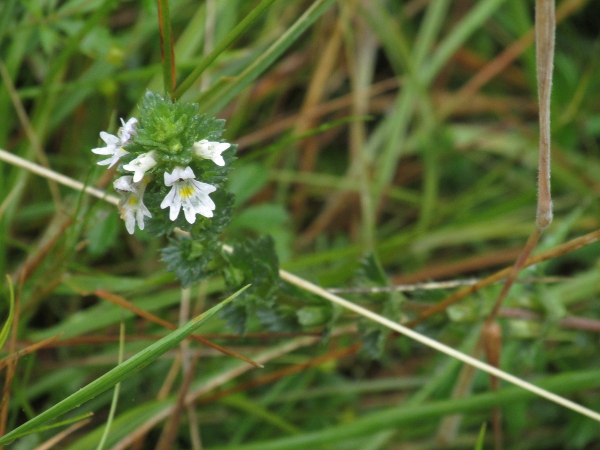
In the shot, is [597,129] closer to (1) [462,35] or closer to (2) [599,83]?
(2) [599,83]

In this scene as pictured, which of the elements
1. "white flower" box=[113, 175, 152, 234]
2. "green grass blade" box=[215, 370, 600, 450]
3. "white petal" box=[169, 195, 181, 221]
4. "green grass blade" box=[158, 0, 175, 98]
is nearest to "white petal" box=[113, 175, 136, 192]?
"white flower" box=[113, 175, 152, 234]

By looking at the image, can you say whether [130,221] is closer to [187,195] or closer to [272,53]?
[187,195]

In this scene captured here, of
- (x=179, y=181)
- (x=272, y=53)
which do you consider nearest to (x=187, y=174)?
(x=179, y=181)

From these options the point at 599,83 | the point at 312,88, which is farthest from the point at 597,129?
the point at 312,88

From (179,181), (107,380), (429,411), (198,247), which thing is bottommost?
(429,411)

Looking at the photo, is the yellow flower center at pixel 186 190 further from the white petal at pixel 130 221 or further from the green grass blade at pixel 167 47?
the green grass blade at pixel 167 47

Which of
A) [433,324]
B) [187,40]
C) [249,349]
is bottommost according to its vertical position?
[433,324]

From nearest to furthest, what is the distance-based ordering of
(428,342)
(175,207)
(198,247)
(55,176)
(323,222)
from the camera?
1. (175,207)
2. (198,247)
3. (428,342)
4. (55,176)
5. (323,222)
